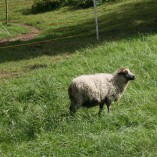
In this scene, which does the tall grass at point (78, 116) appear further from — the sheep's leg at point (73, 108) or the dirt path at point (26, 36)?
the dirt path at point (26, 36)

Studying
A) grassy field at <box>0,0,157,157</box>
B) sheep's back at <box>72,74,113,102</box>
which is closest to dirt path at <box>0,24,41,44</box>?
grassy field at <box>0,0,157,157</box>

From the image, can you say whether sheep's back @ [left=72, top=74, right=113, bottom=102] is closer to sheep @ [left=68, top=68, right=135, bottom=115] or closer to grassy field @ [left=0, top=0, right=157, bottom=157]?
sheep @ [left=68, top=68, right=135, bottom=115]

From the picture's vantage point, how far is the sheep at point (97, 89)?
8.53 metres

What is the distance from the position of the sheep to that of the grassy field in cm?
20

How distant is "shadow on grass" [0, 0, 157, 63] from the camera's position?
54.3ft

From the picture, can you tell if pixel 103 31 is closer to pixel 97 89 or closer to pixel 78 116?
pixel 97 89

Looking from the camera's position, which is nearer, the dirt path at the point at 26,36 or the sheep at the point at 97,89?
the sheep at the point at 97,89

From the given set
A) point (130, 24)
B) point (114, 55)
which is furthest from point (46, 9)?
point (114, 55)

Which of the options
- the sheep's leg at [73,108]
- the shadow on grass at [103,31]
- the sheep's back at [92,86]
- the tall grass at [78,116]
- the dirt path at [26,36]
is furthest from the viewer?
the dirt path at [26,36]

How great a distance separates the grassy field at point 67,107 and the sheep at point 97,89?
20 centimetres

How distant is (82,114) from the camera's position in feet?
28.3

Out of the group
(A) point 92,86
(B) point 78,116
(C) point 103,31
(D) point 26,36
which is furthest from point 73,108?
(D) point 26,36

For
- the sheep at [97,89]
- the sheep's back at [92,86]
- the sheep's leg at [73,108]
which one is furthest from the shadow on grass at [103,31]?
the sheep's leg at [73,108]

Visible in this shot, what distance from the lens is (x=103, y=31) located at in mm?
19516
